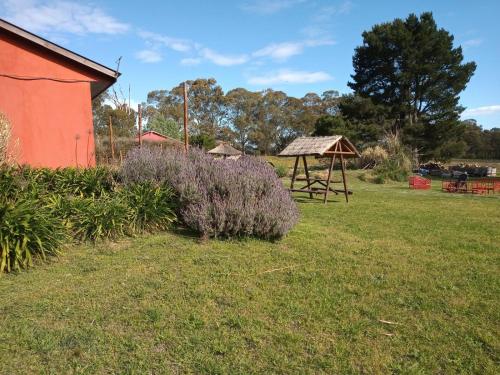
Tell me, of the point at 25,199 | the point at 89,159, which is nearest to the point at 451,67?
the point at 89,159

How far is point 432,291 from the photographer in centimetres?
420

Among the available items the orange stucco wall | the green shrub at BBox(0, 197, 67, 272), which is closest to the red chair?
the orange stucco wall

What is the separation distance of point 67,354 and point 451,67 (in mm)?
41040

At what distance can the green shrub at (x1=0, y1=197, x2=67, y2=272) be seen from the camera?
4.61 metres

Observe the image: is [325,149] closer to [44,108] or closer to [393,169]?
[44,108]

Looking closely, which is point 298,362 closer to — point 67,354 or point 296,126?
point 67,354

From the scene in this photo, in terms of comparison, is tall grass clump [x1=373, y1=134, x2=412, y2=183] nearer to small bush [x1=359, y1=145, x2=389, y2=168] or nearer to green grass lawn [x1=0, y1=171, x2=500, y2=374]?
small bush [x1=359, y1=145, x2=389, y2=168]

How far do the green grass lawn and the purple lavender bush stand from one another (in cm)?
31

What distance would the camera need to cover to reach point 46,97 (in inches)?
384

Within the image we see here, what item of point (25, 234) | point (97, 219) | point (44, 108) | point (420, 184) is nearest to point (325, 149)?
point (97, 219)

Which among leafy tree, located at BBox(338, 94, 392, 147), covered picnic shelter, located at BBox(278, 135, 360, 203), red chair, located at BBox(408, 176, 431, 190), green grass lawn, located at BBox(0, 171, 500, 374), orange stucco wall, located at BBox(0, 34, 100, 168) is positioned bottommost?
green grass lawn, located at BBox(0, 171, 500, 374)

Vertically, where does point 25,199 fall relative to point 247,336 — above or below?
above

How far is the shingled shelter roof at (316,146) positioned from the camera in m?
11.7

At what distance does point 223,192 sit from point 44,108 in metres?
6.14
